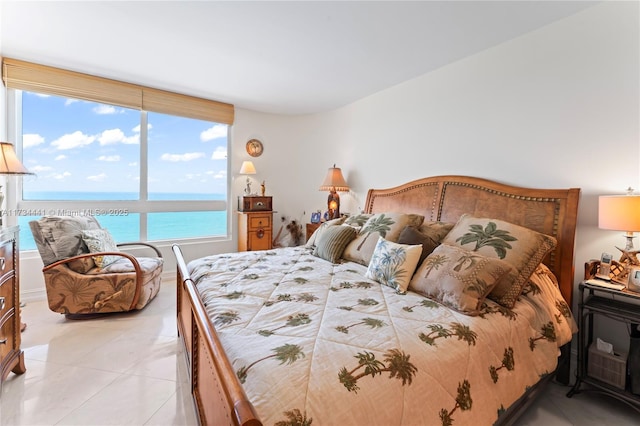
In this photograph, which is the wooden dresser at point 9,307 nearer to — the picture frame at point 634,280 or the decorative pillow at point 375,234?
the decorative pillow at point 375,234

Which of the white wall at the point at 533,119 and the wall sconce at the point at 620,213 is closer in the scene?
the wall sconce at the point at 620,213

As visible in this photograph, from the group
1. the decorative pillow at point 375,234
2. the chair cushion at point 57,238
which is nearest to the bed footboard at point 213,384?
the decorative pillow at point 375,234

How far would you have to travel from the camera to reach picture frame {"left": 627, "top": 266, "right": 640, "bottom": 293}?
1654 millimetres

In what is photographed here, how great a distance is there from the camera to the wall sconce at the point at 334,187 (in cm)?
393

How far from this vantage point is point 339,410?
0.83 metres

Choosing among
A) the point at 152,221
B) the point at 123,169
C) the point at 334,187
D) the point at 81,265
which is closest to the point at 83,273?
the point at 81,265

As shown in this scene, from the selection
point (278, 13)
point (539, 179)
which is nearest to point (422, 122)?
point (539, 179)

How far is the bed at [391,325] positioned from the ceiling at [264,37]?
4.12 ft

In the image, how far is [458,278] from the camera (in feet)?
5.12

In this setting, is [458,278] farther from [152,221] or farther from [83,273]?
[152,221]

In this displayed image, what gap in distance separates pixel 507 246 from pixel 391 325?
1.05m

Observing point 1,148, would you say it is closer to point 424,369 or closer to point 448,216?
point 424,369

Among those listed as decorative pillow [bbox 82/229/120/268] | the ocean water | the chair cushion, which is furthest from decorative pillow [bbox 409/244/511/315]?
the ocean water

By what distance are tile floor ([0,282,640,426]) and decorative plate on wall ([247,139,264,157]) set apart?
2.93 m
